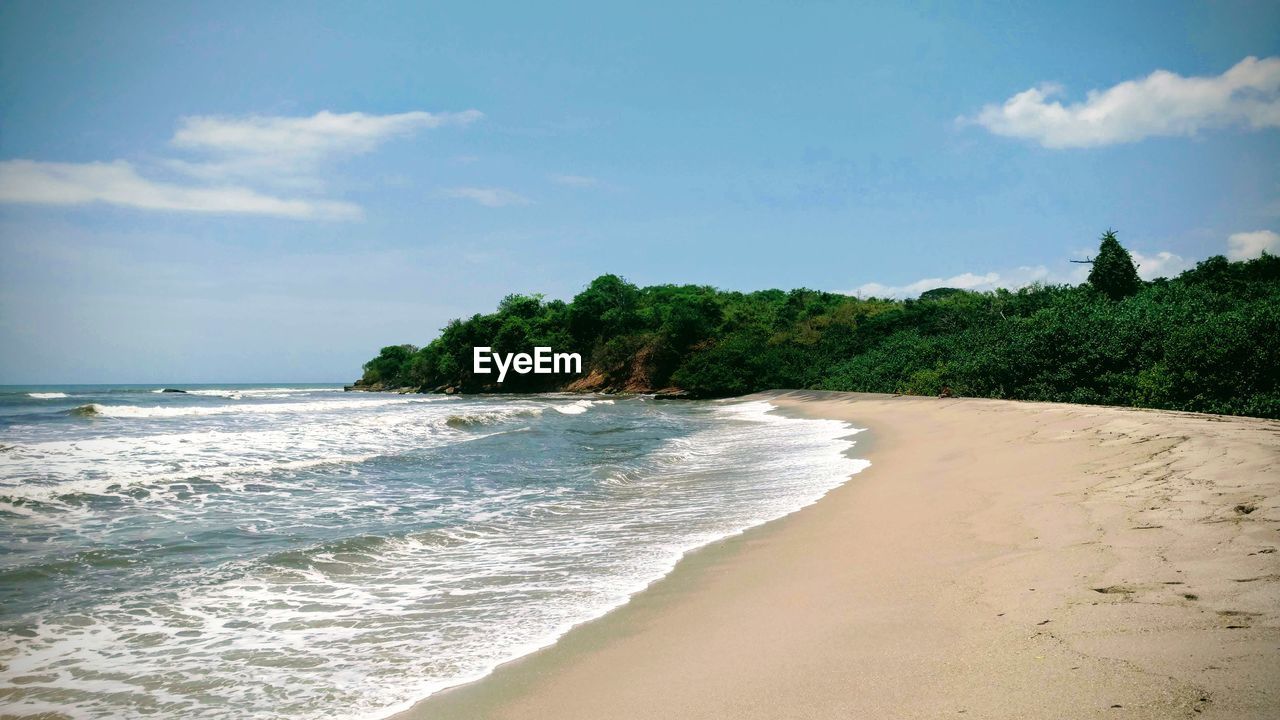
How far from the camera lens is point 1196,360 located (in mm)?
12055

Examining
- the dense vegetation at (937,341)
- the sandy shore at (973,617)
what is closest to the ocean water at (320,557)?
the sandy shore at (973,617)

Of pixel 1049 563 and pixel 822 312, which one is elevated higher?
pixel 822 312

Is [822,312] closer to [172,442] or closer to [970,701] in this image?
[172,442]

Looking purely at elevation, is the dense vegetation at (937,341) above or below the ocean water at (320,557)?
above

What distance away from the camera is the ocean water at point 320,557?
3.44m

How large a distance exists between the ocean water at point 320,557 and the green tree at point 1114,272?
29.9 metres

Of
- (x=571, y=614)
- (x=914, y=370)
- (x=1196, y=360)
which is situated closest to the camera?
(x=571, y=614)

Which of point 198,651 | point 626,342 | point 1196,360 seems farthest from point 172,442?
A: point 626,342

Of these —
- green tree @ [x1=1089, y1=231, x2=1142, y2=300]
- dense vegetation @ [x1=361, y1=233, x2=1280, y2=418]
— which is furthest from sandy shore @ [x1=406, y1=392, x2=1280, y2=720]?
green tree @ [x1=1089, y1=231, x2=1142, y2=300]

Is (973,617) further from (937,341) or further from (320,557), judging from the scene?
(937,341)

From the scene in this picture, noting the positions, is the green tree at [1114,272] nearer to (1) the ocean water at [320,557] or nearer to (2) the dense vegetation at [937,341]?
(2) the dense vegetation at [937,341]

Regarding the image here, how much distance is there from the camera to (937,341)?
100 feet

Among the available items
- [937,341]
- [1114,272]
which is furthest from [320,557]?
[1114,272]

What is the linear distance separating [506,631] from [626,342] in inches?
2060
